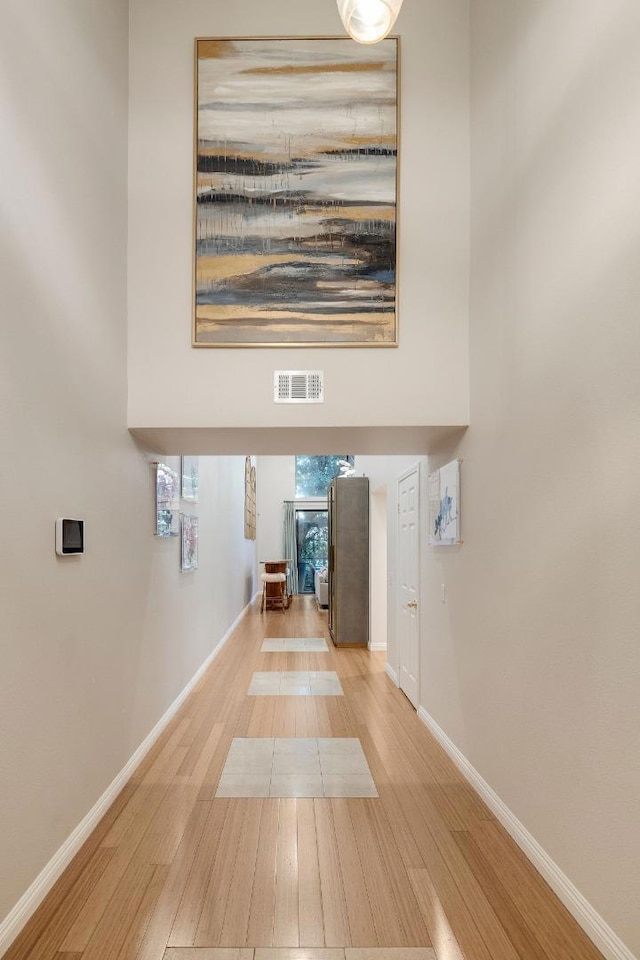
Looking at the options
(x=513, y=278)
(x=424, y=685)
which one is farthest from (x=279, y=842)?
(x=513, y=278)

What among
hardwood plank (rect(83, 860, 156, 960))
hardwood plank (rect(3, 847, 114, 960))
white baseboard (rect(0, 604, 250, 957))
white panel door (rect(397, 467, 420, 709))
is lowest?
hardwood plank (rect(83, 860, 156, 960))

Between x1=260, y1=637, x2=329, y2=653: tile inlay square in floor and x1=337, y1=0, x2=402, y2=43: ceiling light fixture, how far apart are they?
6.90 meters

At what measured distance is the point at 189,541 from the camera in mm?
5711

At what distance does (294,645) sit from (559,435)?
257 inches

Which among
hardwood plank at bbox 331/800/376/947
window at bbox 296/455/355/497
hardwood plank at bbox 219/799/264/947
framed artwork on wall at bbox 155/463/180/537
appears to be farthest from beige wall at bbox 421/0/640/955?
window at bbox 296/455/355/497

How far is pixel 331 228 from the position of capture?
12.4 feet

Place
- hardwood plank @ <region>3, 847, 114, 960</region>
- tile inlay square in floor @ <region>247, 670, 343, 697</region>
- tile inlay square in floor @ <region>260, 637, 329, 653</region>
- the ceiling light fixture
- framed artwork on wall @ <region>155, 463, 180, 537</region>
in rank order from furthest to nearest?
tile inlay square in floor @ <region>260, 637, 329, 653</region>, tile inlay square in floor @ <region>247, 670, 343, 697</region>, framed artwork on wall @ <region>155, 463, 180, 537</region>, hardwood plank @ <region>3, 847, 114, 960</region>, the ceiling light fixture

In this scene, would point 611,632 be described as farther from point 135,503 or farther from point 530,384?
point 135,503

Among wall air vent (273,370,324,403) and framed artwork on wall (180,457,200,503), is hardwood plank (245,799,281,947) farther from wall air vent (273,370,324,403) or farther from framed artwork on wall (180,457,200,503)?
framed artwork on wall (180,457,200,503)

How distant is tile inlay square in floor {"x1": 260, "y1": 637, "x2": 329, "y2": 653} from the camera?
804 cm

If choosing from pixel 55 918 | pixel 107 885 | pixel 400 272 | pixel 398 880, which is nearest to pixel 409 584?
pixel 400 272

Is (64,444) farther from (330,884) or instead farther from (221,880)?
(330,884)

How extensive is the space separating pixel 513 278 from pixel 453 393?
86 centimetres

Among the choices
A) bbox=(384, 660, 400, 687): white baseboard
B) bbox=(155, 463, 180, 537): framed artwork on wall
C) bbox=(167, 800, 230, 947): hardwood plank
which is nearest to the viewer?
bbox=(167, 800, 230, 947): hardwood plank
